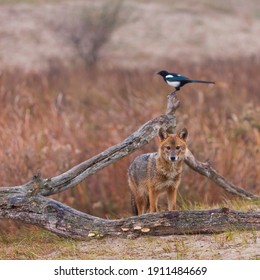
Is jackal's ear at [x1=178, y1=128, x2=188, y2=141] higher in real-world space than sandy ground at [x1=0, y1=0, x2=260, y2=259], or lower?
lower

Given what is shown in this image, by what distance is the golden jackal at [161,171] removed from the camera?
797cm

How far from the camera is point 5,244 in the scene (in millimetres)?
8133

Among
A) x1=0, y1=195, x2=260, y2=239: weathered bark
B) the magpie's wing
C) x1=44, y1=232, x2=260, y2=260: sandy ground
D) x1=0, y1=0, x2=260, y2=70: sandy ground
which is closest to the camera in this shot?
x1=44, y1=232, x2=260, y2=260: sandy ground

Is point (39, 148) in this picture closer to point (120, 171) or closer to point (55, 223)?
point (120, 171)

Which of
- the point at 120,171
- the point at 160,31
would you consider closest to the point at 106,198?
the point at 120,171

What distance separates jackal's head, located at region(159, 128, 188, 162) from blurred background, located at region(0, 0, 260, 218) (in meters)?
1.19

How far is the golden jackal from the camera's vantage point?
7973 mm

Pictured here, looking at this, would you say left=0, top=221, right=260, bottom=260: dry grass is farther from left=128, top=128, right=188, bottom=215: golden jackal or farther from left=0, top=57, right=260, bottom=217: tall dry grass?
left=0, top=57, right=260, bottom=217: tall dry grass

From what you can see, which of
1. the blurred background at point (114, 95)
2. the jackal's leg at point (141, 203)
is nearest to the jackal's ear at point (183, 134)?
the jackal's leg at point (141, 203)

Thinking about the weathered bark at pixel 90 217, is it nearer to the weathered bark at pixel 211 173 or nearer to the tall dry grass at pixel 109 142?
the weathered bark at pixel 211 173

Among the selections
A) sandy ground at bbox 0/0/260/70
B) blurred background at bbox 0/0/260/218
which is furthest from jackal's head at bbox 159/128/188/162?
sandy ground at bbox 0/0/260/70

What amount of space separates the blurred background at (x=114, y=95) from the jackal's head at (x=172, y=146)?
1.19 metres

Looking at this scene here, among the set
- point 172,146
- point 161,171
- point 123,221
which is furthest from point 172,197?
point 123,221

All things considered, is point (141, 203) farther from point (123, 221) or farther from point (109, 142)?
point (109, 142)
